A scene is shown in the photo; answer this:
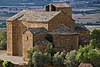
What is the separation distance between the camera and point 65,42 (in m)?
44.8

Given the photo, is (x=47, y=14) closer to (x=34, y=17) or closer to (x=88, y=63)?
(x=34, y=17)

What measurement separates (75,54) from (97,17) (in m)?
70.5

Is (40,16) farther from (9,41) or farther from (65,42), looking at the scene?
(9,41)

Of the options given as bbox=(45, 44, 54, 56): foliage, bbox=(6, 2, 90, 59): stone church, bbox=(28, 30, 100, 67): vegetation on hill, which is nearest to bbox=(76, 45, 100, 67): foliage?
bbox=(28, 30, 100, 67): vegetation on hill

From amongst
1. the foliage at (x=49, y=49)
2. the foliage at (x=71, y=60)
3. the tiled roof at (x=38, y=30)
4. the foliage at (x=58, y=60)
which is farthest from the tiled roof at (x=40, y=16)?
the foliage at (x=71, y=60)

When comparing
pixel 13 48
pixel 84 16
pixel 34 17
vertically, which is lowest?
pixel 84 16

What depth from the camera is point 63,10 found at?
160 feet

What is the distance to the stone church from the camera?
44625 millimetres

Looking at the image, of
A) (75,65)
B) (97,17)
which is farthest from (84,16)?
(75,65)

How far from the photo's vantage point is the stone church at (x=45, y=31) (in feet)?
146

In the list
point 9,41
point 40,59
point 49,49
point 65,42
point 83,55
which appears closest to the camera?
point 83,55

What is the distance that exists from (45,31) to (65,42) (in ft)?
6.84

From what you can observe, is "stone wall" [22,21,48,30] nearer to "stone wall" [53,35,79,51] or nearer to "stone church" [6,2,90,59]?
"stone church" [6,2,90,59]

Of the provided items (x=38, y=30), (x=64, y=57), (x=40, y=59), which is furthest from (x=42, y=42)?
(x=64, y=57)
